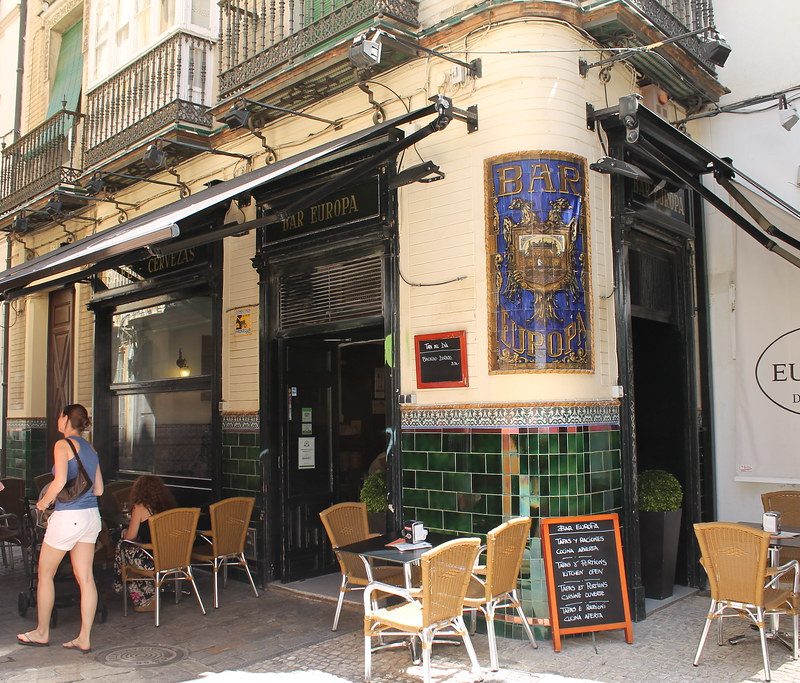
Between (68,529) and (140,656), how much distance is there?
1116 millimetres

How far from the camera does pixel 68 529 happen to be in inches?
241

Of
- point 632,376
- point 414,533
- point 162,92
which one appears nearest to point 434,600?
point 414,533

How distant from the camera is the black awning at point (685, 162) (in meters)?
6.69

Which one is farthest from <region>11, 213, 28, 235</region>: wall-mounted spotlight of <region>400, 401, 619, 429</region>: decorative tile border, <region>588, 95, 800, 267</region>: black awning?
<region>588, 95, 800, 267</region>: black awning

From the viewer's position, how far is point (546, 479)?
20.1 feet

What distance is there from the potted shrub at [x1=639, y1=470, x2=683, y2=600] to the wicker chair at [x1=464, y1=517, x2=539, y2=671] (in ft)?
5.93

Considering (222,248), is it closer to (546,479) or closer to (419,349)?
(419,349)

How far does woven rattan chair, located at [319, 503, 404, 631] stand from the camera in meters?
6.38

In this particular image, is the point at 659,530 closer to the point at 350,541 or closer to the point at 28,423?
the point at 350,541

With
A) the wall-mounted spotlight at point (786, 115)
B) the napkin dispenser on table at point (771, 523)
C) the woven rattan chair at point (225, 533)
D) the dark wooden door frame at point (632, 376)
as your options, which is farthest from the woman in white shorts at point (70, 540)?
the wall-mounted spotlight at point (786, 115)

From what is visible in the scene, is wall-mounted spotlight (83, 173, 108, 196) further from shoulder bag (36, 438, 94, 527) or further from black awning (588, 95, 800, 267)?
black awning (588, 95, 800, 267)

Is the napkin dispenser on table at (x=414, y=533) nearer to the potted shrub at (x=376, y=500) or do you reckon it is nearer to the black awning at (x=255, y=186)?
the potted shrub at (x=376, y=500)

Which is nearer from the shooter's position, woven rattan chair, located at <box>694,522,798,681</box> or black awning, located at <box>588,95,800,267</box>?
woven rattan chair, located at <box>694,522,798,681</box>

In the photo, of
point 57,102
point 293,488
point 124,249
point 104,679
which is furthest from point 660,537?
point 57,102
